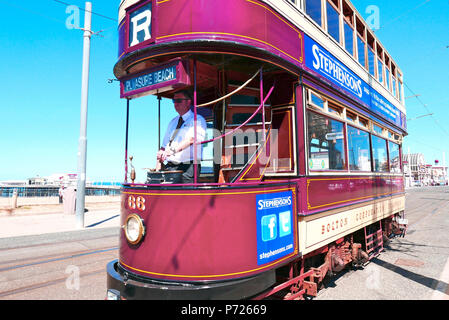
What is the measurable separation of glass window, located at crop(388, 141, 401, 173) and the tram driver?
6189 millimetres

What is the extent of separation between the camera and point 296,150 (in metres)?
3.71

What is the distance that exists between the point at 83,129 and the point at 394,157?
34.4 feet

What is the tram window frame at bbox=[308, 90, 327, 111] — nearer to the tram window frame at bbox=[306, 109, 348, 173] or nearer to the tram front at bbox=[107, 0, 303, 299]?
the tram window frame at bbox=[306, 109, 348, 173]

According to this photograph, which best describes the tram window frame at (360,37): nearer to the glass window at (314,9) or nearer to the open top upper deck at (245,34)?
the open top upper deck at (245,34)

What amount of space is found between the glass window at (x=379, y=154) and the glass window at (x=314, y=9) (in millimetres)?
2984

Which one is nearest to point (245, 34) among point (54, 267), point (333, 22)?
point (333, 22)

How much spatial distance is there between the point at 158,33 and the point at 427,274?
5984 millimetres

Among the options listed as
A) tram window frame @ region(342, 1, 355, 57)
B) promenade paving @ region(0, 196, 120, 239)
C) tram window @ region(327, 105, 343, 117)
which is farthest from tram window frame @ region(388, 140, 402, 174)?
promenade paving @ region(0, 196, 120, 239)

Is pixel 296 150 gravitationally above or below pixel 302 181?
above

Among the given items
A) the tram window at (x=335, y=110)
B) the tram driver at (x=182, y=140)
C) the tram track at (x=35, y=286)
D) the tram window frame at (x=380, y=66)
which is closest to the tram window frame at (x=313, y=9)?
the tram window at (x=335, y=110)

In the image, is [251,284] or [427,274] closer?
[251,284]
